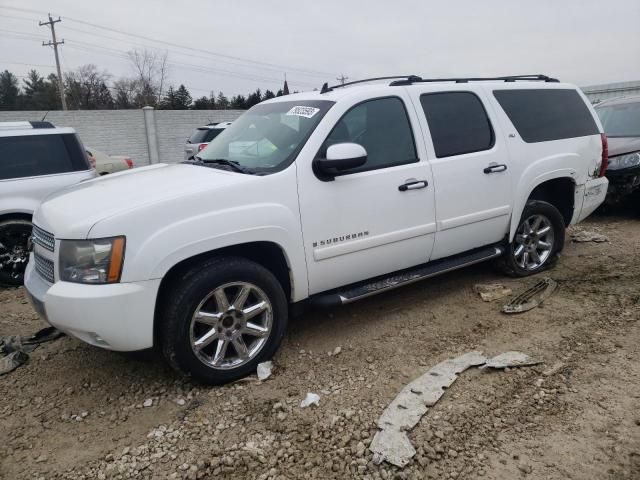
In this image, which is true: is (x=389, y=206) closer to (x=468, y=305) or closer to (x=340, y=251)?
(x=340, y=251)

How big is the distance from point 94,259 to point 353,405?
172 centimetres

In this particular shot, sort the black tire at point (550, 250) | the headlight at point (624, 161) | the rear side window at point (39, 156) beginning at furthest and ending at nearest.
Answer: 1. the headlight at point (624, 161)
2. the rear side window at point (39, 156)
3. the black tire at point (550, 250)

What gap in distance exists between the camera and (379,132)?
12.5ft

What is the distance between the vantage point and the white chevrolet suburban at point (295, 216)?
9.31ft

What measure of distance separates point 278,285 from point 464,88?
98.3 inches

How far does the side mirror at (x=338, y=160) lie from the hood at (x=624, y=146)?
5504 mm

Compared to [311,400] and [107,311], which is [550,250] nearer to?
[311,400]

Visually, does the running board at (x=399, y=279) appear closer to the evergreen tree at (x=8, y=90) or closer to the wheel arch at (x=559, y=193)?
the wheel arch at (x=559, y=193)

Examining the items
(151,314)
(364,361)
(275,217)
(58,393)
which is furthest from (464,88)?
(58,393)

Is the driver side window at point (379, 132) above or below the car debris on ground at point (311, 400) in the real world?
above

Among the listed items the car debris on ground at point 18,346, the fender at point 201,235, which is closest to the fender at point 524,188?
the fender at point 201,235

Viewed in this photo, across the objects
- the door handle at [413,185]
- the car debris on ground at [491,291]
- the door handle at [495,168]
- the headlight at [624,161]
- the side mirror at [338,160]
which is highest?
the side mirror at [338,160]

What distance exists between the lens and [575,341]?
360cm

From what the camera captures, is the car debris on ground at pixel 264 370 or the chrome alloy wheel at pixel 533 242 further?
the chrome alloy wheel at pixel 533 242
